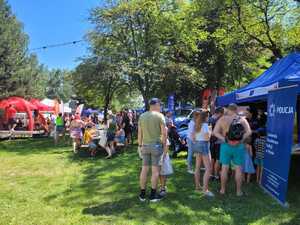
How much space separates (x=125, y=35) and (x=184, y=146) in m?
10.7

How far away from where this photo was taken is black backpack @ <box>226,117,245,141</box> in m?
6.88

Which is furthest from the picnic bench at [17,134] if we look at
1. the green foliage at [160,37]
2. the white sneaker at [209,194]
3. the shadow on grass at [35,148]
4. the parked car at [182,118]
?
the white sneaker at [209,194]

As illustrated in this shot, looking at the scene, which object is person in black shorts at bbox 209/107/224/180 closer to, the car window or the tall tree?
the car window

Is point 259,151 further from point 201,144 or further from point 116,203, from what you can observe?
point 116,203

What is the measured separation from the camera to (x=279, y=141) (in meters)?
6.73

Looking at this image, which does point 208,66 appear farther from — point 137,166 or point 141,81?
point 137,166

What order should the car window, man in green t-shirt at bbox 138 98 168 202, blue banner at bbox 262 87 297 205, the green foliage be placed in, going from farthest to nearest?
the car window, the green foliage, man in green t-shirt at bbox 138 98 168 202, blue banner at bbox 262 87 297 205

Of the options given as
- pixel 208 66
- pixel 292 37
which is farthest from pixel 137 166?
pixel 208 66

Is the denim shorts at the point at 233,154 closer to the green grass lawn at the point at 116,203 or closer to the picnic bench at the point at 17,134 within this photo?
the green grass lawn at the point at 116,203

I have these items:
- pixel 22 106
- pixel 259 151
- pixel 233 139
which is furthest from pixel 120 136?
pixel 22 106

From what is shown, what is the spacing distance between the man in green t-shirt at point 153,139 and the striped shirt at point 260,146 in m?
2.21

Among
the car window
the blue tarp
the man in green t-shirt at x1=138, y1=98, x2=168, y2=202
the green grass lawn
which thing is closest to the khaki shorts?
the man in green t-shirt at x1=138, y1=98, x2=168, y2=202

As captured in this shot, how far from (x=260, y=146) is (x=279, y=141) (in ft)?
4.58

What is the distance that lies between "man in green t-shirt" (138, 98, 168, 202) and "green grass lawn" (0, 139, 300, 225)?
577mm
